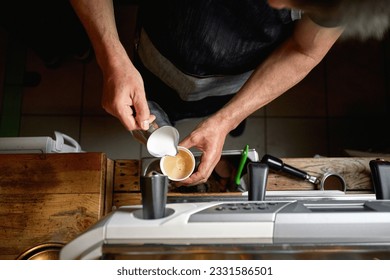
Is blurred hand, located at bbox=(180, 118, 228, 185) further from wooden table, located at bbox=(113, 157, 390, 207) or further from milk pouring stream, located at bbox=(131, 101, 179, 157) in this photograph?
wooden table, located at bbox=(113, 157, 390, 207)

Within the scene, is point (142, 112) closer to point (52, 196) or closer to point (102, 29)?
point (102, 29)

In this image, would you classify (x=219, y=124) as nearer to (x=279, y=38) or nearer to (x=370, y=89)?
(x=279, y=38)

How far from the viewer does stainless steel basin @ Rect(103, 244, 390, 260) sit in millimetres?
464

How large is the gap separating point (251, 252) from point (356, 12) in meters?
0.33

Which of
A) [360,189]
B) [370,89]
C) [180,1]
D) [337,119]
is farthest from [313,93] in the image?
[180,1]

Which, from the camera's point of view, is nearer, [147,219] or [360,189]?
[147,219]

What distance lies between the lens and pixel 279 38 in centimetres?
106

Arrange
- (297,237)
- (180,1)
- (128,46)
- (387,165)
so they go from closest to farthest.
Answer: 1. (297,237)
2. (387,165)
3. (180,1)
4. (128,46)

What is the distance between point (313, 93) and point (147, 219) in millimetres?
1684

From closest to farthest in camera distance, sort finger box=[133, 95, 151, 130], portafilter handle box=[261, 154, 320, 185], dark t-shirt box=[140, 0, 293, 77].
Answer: finger box=[133, 95, 151, 130] < dark t-shirt box=[140, 0, 293, 77] < portafilter handle box=[261, 154, 320, 185]

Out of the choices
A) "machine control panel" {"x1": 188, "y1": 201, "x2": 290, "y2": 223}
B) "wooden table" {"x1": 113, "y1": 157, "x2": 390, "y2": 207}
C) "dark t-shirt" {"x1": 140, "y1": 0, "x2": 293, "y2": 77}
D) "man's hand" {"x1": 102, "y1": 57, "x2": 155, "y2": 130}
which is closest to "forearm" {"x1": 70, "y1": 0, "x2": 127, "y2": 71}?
"man's hand" {"x1": 102, "y1": 57, "x2": 155, "y2": 130}

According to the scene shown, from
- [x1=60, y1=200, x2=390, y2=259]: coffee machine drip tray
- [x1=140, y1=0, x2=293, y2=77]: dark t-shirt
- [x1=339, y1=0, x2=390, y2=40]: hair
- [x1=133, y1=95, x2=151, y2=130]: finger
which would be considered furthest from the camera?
[x1=140, y1=0, x2=293, y2=77]: dark t-shirt

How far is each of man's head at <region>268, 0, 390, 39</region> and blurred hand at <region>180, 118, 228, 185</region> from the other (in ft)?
1.96

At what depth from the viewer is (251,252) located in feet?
1.54
